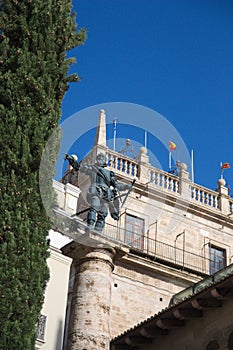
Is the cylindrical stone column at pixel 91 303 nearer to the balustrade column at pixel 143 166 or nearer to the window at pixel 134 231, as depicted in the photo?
the window at pixel 134 231

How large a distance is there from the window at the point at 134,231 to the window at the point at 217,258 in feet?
10.4

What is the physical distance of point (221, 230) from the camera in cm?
2972

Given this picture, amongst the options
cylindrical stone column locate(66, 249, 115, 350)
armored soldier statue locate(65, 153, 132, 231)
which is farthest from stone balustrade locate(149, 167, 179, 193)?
Answer: cylindrical stone column locate(66, 249, 115, 350)

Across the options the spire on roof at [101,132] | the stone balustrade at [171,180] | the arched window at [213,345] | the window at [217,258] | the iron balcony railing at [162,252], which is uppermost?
the spire on roof at [101,132]

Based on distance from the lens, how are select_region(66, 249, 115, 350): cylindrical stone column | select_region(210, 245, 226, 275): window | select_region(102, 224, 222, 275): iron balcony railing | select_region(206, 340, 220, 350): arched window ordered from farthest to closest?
select_region(210, 245, 226, 275): window, select_region(102, 224, 222, 275): iron balcony railing, select_region(66, 249, 115, 350): cylindrical stone column, select_region(206, 340, 220, 350): arched window

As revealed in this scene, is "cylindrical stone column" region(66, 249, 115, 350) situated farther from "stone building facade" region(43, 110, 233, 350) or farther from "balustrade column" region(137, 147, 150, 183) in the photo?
"balustrade column" region(137, 147, 150, 183)

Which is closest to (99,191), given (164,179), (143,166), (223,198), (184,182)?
(143,166)

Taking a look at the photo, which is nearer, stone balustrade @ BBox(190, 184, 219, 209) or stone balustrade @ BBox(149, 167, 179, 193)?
stone balustrade @ BBox(149, 167, 179, 193)

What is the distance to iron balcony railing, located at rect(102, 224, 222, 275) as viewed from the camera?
86.2 ft

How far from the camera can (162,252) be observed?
2733 cm

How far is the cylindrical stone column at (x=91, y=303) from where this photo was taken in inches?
768

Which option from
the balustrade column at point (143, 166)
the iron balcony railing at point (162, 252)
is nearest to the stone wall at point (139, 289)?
the iron balcony railing at point (162, 252)

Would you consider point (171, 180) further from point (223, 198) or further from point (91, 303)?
point (91, 303)

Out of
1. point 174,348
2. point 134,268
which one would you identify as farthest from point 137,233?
point 174,348
